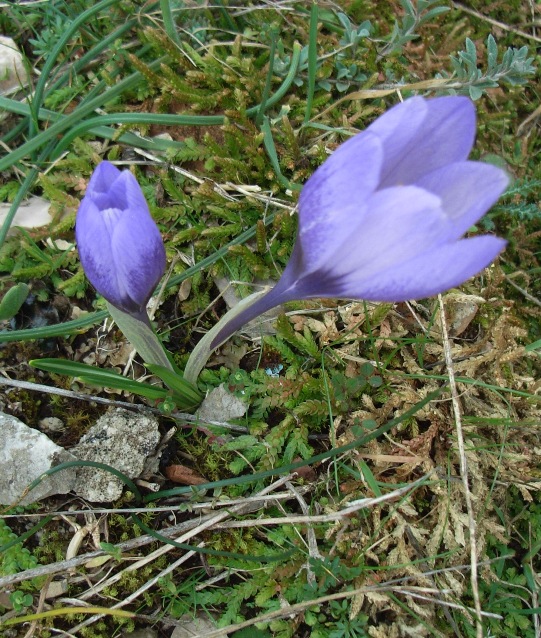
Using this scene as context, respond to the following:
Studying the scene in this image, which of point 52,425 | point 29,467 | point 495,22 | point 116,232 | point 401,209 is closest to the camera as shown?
point 401,209

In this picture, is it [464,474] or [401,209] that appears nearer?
[401,209]

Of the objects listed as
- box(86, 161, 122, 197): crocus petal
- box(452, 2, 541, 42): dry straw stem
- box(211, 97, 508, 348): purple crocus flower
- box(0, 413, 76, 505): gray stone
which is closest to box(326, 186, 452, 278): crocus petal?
box(211, 97, 508, 348): purple crocus flower

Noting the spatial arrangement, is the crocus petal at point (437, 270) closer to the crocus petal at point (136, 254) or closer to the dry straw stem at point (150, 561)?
the crocus petal at point (136, 254)

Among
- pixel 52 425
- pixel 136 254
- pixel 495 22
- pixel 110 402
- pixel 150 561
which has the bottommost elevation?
pixel 150 561

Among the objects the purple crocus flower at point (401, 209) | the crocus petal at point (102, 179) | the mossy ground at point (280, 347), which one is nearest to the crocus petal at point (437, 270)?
the purple crocus flower at point (401, 209)

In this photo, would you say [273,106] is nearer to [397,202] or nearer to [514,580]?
[397,202]

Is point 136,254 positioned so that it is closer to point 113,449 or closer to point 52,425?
point 113,449

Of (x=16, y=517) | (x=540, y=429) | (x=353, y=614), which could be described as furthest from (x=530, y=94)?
(x=16, y=517)

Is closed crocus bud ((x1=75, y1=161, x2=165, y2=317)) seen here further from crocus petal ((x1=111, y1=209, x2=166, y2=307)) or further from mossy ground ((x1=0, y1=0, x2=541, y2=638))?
mossy ground ((x1=0, y1=0, x2=541, y2=638))

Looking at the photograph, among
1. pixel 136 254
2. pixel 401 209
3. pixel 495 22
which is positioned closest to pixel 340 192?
pixel 401 209
